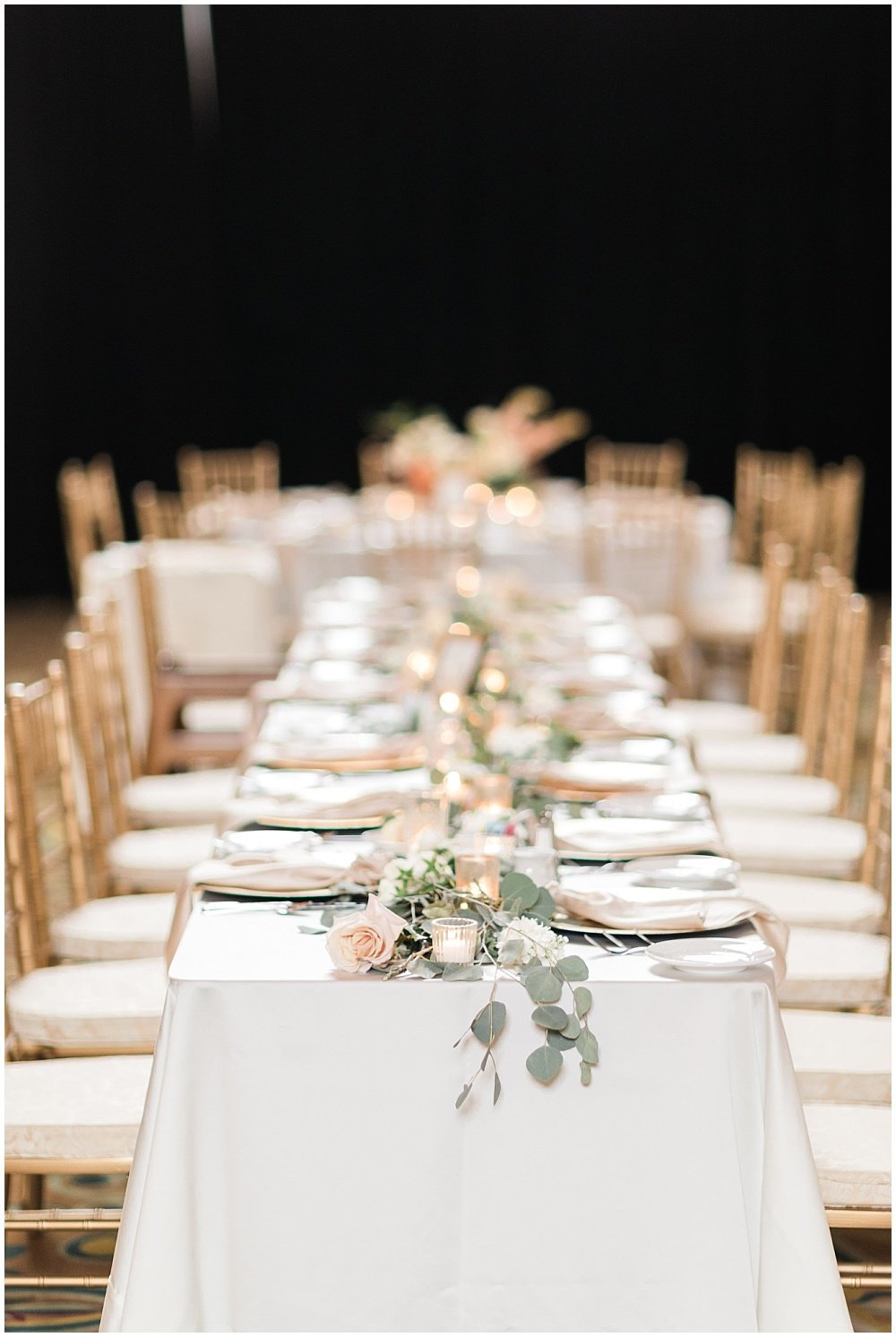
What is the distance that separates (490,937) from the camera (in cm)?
204

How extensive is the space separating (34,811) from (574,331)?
7237mm

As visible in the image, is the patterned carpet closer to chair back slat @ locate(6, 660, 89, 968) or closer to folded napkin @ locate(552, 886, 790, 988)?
chair back slat @ locate(6, 660, 89, 968)

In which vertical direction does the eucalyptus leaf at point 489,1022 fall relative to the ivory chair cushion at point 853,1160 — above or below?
above

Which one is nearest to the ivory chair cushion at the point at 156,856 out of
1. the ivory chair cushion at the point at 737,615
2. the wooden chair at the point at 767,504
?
the ivory chair cushion at the point at 737,615

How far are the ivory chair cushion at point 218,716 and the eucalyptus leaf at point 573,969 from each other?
8.19 ft

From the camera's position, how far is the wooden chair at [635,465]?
7.84 meters

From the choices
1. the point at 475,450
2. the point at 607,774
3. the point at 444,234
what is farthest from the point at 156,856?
the point at 444,234

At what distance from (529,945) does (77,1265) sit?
3.96 ft

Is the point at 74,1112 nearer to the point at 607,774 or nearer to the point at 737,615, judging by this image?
the point at 607,774

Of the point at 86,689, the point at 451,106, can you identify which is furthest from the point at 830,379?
the point at 86,689

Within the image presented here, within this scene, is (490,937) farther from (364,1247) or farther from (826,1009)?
(826,1009)

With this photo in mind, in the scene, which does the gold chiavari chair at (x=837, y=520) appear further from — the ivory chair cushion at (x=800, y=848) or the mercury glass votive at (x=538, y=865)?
the mercury glass votive at (x=538, y=865)

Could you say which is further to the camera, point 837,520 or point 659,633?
point 837,520

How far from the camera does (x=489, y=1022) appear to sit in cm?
191
